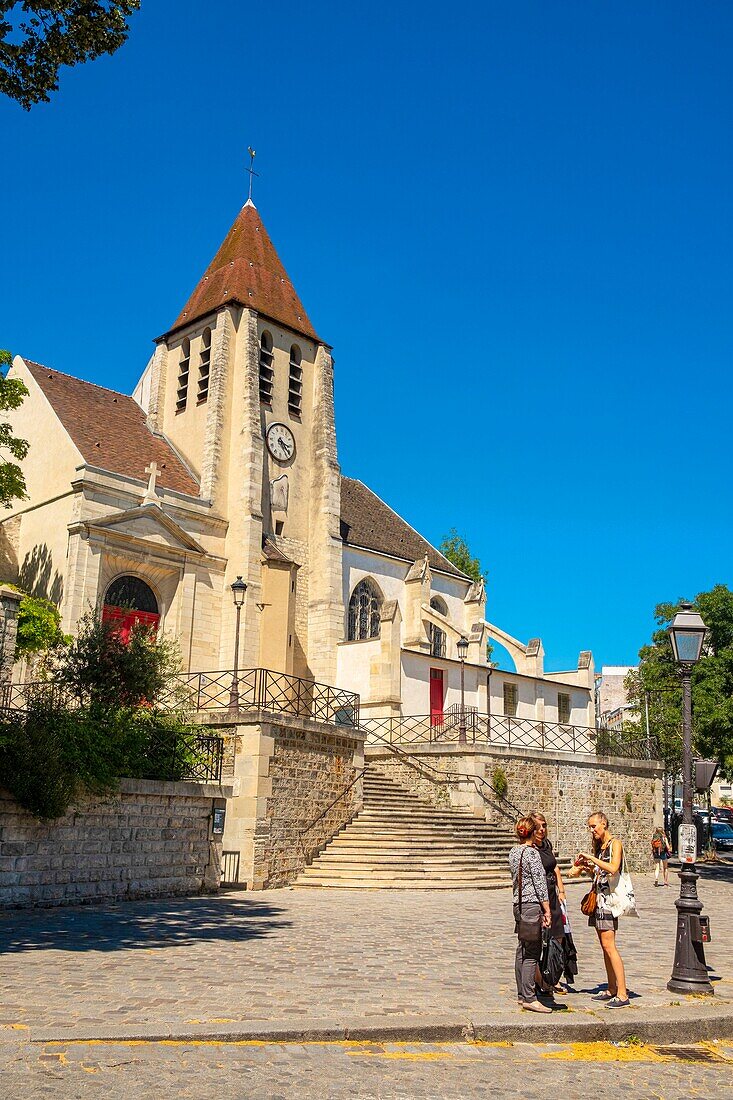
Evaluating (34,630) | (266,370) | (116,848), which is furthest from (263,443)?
(116,848)

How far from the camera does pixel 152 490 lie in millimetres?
26750

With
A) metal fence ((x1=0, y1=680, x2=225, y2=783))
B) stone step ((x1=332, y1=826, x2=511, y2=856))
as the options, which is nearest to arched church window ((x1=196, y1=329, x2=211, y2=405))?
metal fence ((x1=0, y1=680, x2=225, y2=783))

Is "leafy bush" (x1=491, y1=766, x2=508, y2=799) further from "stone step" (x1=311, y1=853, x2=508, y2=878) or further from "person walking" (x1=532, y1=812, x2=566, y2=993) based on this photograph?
"person walking" (x1=532, y1=812, x2=566, y2=993)

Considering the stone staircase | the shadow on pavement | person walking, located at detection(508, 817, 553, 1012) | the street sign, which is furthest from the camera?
the stone staircase

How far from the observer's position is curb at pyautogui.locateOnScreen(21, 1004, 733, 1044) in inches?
239

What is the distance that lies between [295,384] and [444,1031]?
28428mm

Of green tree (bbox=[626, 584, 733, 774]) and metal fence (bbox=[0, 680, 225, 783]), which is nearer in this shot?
metal fence (bbox=[0, 680, 225, 783])

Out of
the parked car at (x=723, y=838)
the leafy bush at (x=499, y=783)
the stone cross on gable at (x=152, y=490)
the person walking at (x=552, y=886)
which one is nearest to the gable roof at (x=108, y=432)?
the stone cross on gable at (x=152, y=490)

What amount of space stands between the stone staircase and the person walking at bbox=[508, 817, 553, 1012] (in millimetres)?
11014

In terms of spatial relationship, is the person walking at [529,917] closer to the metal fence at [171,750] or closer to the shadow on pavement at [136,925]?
the shadow on pavement at [136,925]

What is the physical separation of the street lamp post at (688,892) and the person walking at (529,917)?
1571 mm

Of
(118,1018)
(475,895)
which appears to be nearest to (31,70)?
(118,1018)

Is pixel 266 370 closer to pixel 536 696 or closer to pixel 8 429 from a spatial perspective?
pixel 8 429

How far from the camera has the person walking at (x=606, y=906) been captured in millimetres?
7418
